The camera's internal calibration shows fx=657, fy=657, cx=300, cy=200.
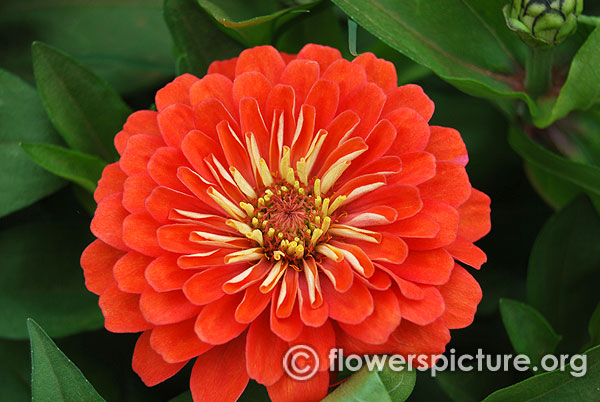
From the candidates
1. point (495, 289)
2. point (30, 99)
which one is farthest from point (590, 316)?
point (30, 99)

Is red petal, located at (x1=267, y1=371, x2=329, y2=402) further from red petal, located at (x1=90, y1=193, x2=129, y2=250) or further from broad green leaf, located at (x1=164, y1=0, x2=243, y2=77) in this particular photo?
broad green leaf, located at (x1=164, y1=0, x2=243, y2=77)

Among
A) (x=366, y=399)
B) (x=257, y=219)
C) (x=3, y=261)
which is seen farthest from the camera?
(x=3, y=261)

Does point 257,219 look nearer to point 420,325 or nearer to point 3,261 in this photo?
point 420,325

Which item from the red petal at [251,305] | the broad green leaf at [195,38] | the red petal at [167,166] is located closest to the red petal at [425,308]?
the red petal at [251,305]

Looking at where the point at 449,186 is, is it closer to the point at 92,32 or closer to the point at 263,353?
the point at 263,353

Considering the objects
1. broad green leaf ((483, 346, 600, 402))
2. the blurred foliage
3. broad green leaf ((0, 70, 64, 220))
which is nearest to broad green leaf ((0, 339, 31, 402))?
the blurred foliage
